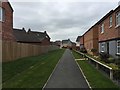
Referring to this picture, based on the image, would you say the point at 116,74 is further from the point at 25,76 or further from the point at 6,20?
the point at 6,20

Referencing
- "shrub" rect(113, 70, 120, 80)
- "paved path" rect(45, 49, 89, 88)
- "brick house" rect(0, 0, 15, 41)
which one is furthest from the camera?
"brick house" rect(0, 0, 15, 41)

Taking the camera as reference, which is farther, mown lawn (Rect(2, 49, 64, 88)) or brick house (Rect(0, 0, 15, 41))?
brick house (Rect(0, 0, 15, 41))

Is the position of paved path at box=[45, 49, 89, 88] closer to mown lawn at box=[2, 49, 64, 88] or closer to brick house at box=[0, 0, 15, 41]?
mown lawn at box=[2, 49, 64, 88]

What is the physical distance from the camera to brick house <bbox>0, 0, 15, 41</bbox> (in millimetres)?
22625

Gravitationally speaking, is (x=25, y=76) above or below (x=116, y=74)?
below

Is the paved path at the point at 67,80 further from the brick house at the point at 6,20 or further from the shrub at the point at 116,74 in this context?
the brick house at the point at 6,20

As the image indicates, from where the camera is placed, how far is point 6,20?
2419 cm

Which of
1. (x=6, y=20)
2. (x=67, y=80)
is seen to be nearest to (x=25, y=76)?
(x=67, y=80)

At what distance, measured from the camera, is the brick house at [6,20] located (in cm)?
2262

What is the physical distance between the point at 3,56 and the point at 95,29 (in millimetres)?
21910

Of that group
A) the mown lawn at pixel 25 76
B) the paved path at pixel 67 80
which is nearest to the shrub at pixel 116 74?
the paved path at pixel 67 80

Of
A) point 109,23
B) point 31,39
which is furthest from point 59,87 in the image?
point 31,39

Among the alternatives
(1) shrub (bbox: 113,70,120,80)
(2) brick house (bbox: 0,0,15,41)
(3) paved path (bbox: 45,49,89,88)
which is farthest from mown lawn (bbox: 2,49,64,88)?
(2) brick house (bbox: 0,0,15,41)

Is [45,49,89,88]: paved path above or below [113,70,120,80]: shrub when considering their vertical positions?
below
